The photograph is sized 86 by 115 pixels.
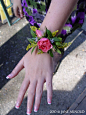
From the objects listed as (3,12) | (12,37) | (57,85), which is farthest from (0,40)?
(57,85)

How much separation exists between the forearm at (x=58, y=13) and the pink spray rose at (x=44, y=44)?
114 mm

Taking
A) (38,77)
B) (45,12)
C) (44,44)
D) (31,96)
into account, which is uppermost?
(45,12)

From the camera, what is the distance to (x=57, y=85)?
82.9 inches

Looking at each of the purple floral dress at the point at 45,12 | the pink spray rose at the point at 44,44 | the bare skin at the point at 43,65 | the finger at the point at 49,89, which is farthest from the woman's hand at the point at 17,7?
the finger at the point at 49,89

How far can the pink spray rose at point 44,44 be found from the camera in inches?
37.5

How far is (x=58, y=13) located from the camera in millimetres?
925

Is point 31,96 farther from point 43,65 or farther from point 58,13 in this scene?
point 58,13

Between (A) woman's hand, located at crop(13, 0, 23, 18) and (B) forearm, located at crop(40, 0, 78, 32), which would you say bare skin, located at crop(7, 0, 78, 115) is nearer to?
(B) forearm, located at crop(40, 0, 78, 32)

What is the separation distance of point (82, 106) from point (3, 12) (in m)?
2.93

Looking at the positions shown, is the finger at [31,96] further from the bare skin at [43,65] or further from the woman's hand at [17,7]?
the woman's hand at [17,7]

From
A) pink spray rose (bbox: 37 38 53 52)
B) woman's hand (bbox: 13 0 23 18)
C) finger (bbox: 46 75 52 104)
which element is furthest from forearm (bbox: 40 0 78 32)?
woman's hand (bbox: 13 0 23 18)

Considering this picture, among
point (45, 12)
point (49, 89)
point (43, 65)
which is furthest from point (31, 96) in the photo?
point (45, 12)

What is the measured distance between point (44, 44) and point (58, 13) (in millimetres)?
294

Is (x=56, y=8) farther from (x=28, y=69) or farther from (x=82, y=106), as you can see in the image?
(x=82, y=106)
